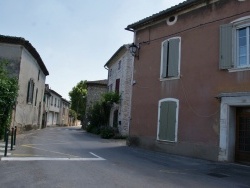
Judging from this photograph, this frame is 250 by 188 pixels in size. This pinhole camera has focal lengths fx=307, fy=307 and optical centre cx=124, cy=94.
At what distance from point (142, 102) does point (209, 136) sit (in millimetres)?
4829

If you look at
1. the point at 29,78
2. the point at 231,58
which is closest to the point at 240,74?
the point at 231,58

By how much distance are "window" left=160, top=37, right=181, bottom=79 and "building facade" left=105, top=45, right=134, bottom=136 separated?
7779mm

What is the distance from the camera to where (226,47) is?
11773mm

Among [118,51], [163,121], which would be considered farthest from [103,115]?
[163,121]

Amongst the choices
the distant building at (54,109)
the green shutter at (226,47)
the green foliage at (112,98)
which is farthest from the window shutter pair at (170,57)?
the distant building at (54,109)

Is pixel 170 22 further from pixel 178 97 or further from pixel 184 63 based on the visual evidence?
pixel 178 97

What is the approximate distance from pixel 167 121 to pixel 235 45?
4511 millimetres

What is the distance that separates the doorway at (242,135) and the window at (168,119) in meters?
2.84

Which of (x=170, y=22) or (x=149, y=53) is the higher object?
(x=170, y=22)

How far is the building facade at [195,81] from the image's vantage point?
1137cm

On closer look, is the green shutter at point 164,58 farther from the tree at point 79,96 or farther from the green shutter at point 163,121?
the tree at point 79,96

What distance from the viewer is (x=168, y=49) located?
48.0 ft

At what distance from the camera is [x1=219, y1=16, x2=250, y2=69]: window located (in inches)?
Answer: 446

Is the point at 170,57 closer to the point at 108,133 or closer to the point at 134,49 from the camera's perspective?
the point at 134,49
